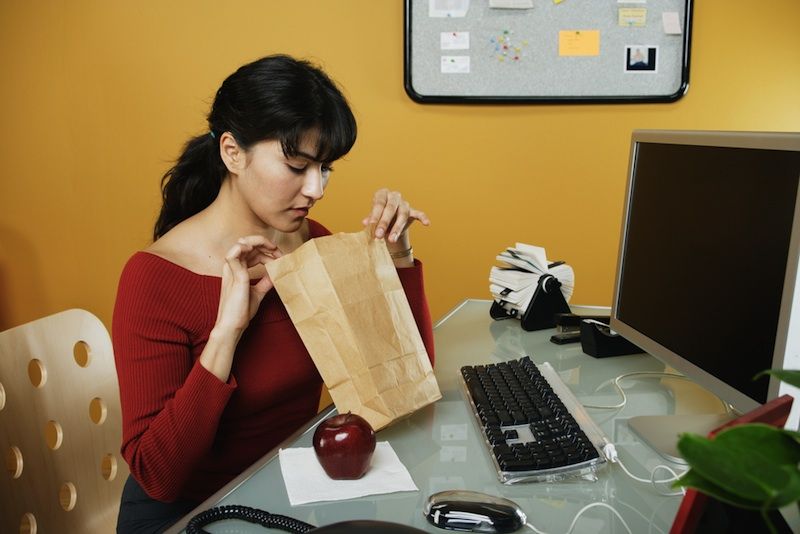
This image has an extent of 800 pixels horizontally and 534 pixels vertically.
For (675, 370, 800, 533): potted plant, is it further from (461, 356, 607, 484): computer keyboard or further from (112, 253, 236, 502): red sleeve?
(112, 253, 236, 502): red sleeve

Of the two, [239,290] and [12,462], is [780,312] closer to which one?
[239,290]

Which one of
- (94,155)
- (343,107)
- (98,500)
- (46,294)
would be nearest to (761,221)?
(343,107)

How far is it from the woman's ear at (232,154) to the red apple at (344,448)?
55cm

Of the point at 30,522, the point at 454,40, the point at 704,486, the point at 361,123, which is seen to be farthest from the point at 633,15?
the point at 704,486

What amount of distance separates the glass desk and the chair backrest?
0.45m

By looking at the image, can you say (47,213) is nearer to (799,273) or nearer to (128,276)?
(128,276)

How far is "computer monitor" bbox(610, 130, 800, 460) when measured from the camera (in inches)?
35.8

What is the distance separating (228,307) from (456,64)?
57.9 inches

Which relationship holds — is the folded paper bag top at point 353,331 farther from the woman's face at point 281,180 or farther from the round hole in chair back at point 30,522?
the round hole in chair back at point 30,522

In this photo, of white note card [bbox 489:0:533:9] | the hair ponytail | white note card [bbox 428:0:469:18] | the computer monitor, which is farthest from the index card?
the hair ponytail

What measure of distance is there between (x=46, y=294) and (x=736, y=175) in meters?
2.46

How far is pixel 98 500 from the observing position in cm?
139

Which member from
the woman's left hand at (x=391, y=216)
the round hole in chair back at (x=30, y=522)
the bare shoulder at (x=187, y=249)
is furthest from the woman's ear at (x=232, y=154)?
the round hole in chair back at (x=30, y=522)

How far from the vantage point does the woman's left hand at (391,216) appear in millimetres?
1336
